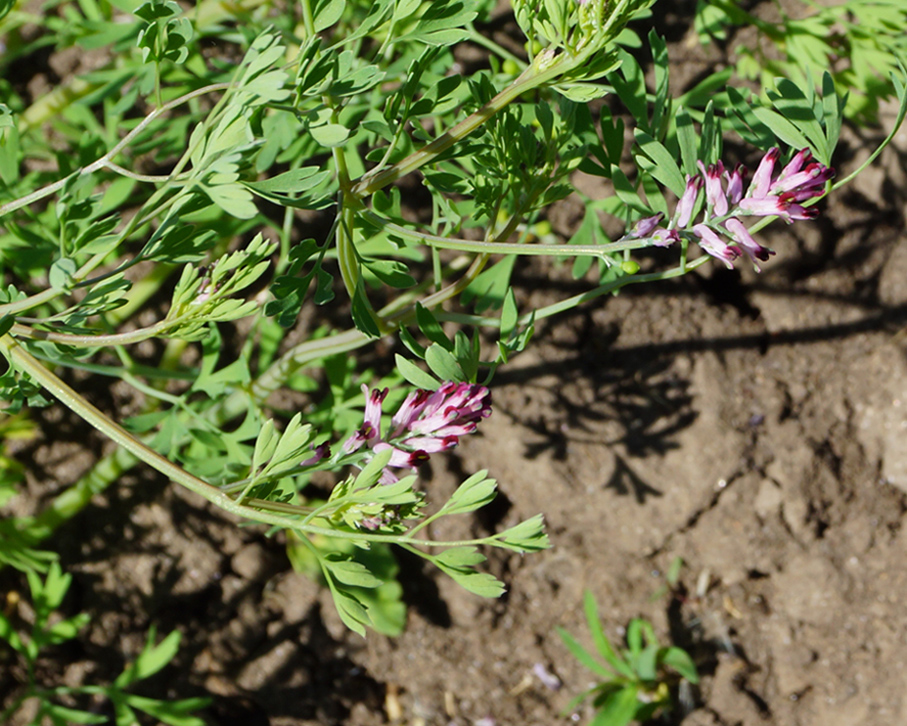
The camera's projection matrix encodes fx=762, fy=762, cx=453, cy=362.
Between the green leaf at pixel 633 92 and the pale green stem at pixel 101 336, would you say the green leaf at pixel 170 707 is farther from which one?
the green leaf at pixel 633 92

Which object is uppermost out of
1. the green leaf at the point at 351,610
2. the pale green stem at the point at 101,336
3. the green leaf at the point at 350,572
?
the pale green stem at the point at 101,336

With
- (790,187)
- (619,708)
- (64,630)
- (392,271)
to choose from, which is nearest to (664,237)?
(790,187)

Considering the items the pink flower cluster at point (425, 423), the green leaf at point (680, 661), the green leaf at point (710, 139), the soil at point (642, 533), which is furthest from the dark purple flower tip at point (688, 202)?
the green leaf at point (680, 661)

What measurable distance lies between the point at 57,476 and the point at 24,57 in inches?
59.5

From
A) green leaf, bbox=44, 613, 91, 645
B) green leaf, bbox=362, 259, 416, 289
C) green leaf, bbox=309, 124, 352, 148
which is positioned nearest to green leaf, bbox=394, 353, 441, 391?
green leaf, bbox=362, 259, 416, 289

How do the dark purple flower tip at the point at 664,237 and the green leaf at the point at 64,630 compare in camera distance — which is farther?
the green leaf at the point at 64,630

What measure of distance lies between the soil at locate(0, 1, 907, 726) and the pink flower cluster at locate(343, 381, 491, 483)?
128 cm

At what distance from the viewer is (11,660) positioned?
246cm

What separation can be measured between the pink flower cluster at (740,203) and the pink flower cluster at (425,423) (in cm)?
36

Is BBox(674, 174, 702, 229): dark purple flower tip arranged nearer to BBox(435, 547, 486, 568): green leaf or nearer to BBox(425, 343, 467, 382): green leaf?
BBox(425, 343, 467, 382): green leaf

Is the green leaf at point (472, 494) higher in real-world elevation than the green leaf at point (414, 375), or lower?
lower

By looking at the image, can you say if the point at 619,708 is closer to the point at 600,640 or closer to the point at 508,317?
the point at 600,640

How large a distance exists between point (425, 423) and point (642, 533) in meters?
1.56

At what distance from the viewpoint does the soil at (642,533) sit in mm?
2484
